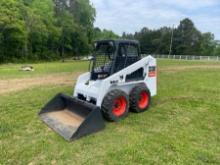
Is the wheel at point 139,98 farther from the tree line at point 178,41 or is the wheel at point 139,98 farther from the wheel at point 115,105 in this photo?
the tree line at point 178,41

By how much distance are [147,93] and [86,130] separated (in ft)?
7.28

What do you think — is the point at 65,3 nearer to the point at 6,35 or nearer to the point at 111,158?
the point at 6,35

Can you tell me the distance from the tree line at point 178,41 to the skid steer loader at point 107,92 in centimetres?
5029

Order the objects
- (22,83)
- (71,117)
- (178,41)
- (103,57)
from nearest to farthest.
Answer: (71,117)
(103,57)
(22,83)
(178,41)

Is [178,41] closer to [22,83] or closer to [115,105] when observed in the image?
[22,83]

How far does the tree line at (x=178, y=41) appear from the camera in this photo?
56.8m

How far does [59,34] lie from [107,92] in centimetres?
3970

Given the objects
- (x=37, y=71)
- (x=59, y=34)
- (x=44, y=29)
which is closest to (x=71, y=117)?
(x=37, y=71)

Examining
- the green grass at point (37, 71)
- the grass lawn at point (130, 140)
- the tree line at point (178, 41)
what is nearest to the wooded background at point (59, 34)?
the tree line at point (178, 41)

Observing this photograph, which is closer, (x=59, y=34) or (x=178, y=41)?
(x=59, y=34)

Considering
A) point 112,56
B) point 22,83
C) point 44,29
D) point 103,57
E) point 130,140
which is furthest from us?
point 44,29

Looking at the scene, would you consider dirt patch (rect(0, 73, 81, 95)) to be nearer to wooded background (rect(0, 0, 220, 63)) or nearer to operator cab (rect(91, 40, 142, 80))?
operator cab (rect(91, 40, 142, 80))

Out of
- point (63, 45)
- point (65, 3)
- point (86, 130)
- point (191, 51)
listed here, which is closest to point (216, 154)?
point (86, 130)

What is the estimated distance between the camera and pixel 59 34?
141 feet
